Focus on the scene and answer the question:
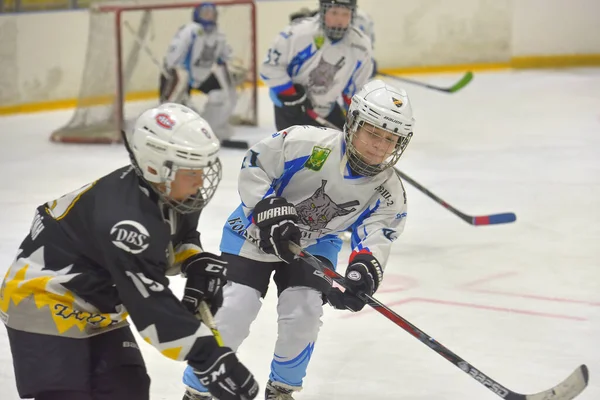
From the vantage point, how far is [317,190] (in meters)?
2.68

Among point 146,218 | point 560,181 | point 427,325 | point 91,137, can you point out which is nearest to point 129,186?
point 146,218

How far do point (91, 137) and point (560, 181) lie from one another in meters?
3.32

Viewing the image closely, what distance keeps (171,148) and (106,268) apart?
29 centimetres

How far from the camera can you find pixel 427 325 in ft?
11.4

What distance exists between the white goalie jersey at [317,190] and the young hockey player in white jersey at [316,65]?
1.76 m

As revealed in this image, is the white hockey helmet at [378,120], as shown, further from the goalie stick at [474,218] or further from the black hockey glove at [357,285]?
the goalie stick at [474,218]

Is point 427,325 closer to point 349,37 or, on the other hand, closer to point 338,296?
point 338,296

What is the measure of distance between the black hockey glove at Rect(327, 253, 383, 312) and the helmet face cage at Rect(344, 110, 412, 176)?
0.89 feet

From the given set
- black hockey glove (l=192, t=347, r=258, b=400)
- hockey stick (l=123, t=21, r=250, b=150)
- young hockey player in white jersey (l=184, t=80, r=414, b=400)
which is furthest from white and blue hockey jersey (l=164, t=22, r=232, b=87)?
black hockey glove (l=192, t=347, r=258, b=400)

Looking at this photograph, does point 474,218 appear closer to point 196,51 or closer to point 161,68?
point 196,51

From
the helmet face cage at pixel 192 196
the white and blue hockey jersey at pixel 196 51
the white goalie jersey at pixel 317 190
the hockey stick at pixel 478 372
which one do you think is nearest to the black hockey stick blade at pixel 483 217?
the white goalie jersey at pixel 317 190

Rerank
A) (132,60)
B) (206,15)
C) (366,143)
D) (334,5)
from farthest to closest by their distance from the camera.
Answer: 1. (132,60)
2. (206,15)
3. (334,5)
4. (366,143)

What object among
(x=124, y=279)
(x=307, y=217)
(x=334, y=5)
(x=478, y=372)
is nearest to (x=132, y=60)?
(x=334, y=5)

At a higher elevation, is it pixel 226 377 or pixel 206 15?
pixel 226 377
